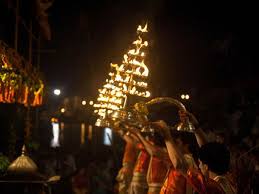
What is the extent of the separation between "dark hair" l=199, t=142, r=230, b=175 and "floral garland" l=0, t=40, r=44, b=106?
20.4 ft

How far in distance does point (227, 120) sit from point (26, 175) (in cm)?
1425

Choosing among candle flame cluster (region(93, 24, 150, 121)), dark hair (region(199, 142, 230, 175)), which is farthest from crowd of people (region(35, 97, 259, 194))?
candle flame cluster (region(93, 24, 150, 121))

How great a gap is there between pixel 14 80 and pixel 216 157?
24.7ft

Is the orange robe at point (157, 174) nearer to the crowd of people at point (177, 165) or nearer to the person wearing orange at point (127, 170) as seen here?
the crowd of people at point (177, 165)

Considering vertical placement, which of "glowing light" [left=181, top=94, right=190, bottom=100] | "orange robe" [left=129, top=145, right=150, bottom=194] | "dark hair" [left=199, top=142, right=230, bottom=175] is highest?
"glowing light" [left=181, top=94, right=190, bottom=100]

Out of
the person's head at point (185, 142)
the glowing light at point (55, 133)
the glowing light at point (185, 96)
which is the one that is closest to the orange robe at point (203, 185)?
the person's head at point (185, 142)

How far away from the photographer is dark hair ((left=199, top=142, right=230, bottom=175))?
5578mm

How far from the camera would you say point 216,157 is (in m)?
5.57

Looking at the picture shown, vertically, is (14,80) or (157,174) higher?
(14,80)

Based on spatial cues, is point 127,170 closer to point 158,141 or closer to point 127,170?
point 127,170

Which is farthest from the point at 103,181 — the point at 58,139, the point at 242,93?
the point at 58,139

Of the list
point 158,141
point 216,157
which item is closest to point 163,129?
point 216,157

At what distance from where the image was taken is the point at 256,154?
1088 centimetres

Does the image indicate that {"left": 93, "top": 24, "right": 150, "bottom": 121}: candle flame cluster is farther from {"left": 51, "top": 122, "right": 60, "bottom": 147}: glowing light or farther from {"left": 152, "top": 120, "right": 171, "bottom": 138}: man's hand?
{"left": 51, "top": 122, "right": 60, "bottom": 147}: glowing light
